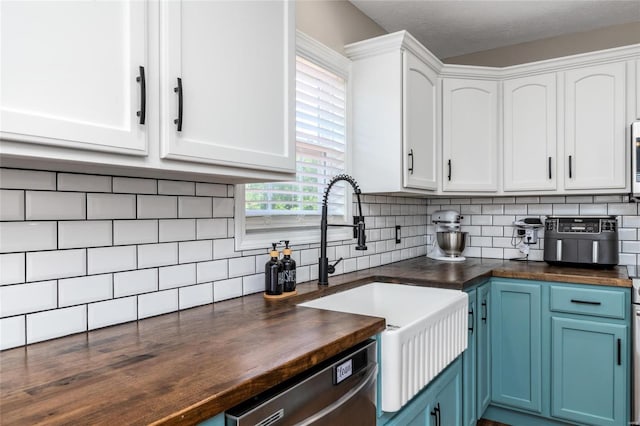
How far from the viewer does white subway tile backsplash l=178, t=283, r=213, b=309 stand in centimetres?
160

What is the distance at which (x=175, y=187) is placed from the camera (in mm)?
1568

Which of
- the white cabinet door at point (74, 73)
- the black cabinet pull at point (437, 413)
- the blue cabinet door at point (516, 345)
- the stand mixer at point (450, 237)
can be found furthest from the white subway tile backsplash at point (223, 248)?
the stand mixer at point (450, 237)

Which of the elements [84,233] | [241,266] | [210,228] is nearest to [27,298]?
[84,233]

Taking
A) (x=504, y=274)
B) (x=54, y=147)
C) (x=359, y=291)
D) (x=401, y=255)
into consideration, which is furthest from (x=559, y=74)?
(x=54, y=147)

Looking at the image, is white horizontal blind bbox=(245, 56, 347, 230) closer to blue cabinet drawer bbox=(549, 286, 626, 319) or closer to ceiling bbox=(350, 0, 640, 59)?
ceiling bbox=(350, 0, 640, 59)

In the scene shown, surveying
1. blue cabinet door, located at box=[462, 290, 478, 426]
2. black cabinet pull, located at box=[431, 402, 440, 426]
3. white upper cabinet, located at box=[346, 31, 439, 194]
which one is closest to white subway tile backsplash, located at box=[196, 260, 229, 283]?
black cabinet pull, located at box=[431, 402, 440, 426]

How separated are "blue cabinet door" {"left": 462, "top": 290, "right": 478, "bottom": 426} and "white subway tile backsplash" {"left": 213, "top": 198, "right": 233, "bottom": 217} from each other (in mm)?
1311

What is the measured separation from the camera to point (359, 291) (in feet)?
7.25

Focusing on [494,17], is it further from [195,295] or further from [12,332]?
[12,332]

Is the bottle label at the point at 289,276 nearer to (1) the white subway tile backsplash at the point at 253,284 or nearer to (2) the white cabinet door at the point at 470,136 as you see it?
(1) the white subway tile backsplash at the point at 253,284

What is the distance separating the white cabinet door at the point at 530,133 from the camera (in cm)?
283

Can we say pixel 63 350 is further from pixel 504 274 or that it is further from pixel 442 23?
pixel 442 23

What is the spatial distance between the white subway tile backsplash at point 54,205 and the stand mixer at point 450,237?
7.90ft

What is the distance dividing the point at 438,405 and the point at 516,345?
39.6 inches
